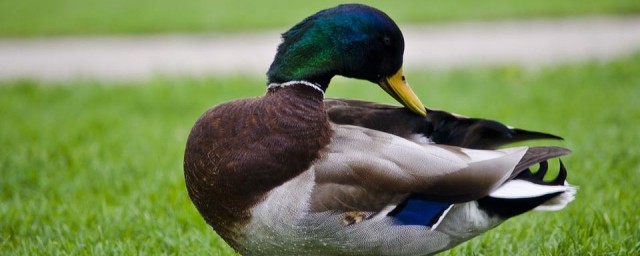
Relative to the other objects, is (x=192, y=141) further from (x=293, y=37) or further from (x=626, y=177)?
(x=626, y=177)

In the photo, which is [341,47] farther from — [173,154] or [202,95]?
[202,95]

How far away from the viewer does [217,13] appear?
1333 centimetres

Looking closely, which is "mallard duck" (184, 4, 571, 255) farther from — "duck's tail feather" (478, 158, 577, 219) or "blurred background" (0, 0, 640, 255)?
"blurred background" (0, 0, 640, 255)

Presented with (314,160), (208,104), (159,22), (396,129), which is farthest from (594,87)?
(159,22)

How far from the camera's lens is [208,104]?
7.07m

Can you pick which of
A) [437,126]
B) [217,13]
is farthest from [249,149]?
[217,13]

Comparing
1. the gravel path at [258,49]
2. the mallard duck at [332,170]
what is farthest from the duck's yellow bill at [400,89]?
the gravel path at [258,49]

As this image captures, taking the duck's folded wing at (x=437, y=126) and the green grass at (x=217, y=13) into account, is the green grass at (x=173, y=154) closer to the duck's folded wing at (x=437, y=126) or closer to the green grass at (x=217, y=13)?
the duck's folded wing at (x=437, y=126)

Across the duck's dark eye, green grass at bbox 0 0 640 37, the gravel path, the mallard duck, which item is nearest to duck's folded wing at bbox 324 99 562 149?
the mallard duck

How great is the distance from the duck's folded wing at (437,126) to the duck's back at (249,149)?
37 centimetres

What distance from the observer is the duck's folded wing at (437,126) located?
317cm

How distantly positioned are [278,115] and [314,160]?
197mm

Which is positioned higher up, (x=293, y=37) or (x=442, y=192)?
(x=293, y=37)

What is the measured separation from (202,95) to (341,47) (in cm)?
460
